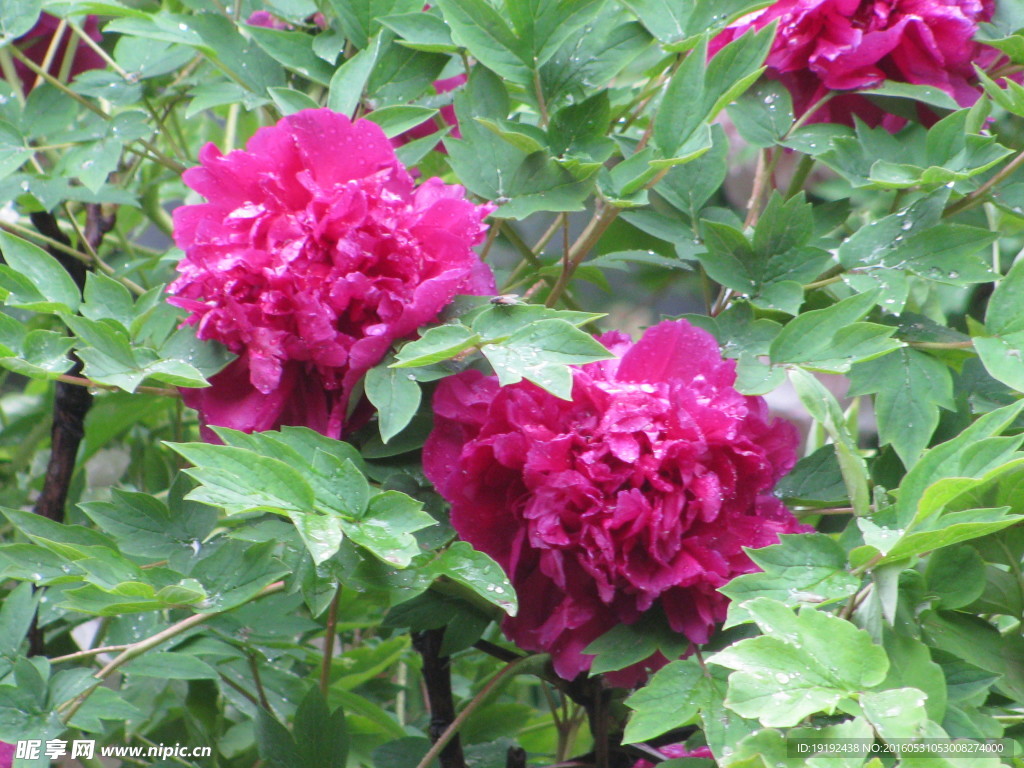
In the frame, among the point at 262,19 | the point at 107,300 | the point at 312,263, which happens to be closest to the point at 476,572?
the point at 312,263

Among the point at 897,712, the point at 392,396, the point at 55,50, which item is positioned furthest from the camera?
the point at 55,50

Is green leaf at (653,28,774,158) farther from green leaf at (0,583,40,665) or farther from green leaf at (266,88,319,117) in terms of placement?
green leaf at (0,583,40,665)

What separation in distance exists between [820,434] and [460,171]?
0.37 metres

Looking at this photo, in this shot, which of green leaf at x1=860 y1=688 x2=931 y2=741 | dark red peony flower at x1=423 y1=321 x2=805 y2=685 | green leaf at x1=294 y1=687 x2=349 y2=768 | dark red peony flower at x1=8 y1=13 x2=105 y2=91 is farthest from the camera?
dark red peony flower at x1=8 y1=13 x2=105 y2=91

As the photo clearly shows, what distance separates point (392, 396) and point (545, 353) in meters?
0.07

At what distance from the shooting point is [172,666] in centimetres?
54

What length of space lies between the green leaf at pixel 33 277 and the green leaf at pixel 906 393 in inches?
15.8

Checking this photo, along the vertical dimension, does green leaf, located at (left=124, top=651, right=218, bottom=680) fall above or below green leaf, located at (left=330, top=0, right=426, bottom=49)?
below

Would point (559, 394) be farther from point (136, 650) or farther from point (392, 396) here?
point (136, 650)

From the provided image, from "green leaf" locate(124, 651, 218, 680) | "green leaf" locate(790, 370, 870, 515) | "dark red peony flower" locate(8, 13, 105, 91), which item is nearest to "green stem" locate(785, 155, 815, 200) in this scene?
"green leaf" locate(790, 370, 870, 515)

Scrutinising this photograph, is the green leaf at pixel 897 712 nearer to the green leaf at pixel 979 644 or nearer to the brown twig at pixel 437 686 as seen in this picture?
the green leaf at pixel 979 644

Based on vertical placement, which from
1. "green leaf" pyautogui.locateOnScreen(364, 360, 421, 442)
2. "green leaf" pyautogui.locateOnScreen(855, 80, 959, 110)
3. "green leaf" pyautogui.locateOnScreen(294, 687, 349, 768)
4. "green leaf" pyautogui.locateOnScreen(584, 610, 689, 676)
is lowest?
"green leaf" pyautogui.locateOnScreen(294, 687, 349, 768)

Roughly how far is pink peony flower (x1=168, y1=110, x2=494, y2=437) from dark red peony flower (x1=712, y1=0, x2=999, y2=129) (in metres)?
0.20

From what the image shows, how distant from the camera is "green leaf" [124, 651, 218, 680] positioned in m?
0.53
